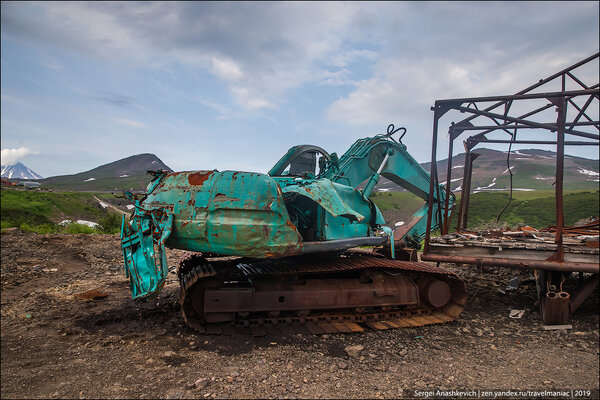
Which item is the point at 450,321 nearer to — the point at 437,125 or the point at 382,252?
the point at 382,252

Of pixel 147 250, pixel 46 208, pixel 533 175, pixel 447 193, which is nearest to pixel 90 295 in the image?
pixel 147 250

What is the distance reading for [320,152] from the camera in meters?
5.67

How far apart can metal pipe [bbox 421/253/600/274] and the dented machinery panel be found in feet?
8.04

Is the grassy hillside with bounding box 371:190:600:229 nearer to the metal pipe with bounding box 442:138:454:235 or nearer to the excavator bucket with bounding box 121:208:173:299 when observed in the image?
the metal pipe with bounding box 442:138:454:235

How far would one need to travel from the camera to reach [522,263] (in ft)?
16.4

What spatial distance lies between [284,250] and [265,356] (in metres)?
1.16

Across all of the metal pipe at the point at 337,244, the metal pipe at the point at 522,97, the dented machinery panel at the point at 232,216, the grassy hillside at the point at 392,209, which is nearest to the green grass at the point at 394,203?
the grassy hillside at the point at 392,209

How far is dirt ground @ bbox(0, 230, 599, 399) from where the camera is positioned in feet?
11.0

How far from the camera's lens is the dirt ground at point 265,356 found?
131 inches

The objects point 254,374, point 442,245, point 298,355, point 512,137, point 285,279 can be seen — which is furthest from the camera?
point 512,137

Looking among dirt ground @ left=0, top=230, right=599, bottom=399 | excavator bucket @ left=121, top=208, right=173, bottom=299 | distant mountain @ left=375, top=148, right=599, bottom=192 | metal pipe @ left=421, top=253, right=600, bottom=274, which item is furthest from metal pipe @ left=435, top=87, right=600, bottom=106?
distant mountain @ left=375, top=148, right=599, bottom=192

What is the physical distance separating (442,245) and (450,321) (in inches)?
42.6

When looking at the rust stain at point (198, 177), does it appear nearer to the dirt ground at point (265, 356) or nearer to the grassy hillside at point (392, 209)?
the dirt ground at point (265, 356)

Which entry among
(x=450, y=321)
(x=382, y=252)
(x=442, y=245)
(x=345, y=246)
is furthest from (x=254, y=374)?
(x=382, y=252)
